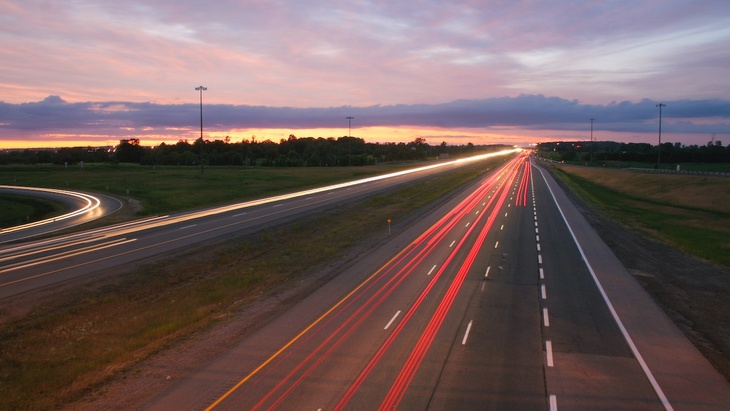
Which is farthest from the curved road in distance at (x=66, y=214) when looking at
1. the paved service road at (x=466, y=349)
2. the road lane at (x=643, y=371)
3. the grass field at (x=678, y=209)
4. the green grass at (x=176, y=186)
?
the grass field at (x=678, y=209)

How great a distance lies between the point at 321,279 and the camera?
23016 mm

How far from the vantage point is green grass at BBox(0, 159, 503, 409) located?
13195 mm

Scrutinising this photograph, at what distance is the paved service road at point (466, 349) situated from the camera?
11.7m

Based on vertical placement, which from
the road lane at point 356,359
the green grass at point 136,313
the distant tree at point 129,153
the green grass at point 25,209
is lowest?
the green grass at point 136,313

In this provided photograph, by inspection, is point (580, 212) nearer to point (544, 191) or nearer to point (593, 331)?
point (544, 191)

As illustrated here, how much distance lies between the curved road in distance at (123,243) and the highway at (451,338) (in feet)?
0.54

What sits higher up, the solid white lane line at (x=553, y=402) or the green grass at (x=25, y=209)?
the green grass at (x=25, y=209)

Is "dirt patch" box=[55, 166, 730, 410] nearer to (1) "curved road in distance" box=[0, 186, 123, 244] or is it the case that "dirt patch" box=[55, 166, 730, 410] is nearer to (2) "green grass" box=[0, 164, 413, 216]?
(1) "curved road in distance" box=[0, 186, 123, 244]

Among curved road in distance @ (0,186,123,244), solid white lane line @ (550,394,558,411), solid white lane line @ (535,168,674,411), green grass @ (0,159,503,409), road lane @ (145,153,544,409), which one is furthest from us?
curved road in distance @ (0,186,123,244)

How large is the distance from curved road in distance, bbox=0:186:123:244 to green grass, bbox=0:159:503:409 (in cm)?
1504

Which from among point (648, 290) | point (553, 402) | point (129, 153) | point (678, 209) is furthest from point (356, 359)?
point (129, 153)

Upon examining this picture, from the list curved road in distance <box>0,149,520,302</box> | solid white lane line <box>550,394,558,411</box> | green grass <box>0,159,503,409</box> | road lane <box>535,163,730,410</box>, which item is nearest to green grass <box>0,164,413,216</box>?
curved road in distance <box>0,149,520,302</box>

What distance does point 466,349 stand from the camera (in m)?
14.5

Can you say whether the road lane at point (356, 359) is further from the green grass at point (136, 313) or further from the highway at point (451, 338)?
the green grass at point (136, 313)
